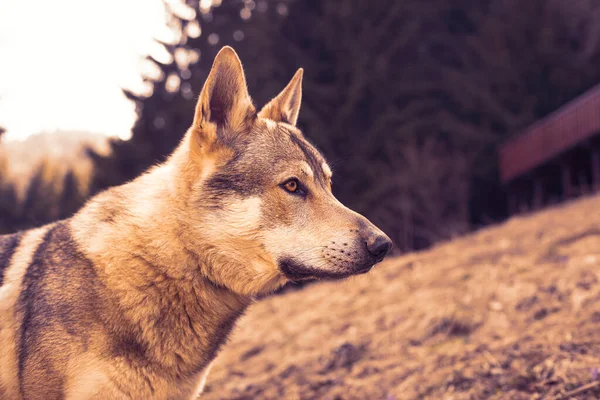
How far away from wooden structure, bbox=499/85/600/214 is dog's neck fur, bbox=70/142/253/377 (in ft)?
45.6

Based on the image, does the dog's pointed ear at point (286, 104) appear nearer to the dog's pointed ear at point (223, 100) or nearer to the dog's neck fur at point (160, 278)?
the dog's pointed ear at point (223, 100)

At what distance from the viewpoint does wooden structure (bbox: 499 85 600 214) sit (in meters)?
17.0

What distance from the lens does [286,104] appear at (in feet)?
15.8

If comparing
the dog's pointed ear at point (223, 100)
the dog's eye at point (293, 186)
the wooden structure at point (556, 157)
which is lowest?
the dog's eye at point (293, 186)

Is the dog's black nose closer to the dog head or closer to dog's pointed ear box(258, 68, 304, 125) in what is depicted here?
the dog head

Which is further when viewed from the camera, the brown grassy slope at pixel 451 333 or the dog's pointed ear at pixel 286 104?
the brown grassy slope at pixel 451 333

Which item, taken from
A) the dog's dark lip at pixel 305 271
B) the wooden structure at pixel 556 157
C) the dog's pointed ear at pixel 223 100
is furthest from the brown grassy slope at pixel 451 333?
the wooden structure at pixel 556 157

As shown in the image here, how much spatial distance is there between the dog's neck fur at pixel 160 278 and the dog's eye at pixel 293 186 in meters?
0.72

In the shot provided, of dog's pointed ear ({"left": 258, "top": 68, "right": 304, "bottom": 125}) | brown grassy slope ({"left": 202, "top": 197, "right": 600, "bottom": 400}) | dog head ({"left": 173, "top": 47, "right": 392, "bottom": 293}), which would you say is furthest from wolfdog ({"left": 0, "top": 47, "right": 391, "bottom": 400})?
brown grassy slope ({"left": 202, "top": 197, "right": 600, "bottom": 400})

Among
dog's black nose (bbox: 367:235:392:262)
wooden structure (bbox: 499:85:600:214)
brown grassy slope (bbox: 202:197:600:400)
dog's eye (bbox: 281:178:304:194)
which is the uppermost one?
wooden structure (bbox: 499:85:600:214)

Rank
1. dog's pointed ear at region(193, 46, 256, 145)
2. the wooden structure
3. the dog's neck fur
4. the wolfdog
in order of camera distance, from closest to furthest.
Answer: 1. the wolfdog
2. the dog's neck fur
3. dog's pointed ear at region(193, 46, 256, 145)
4. the wooden structure

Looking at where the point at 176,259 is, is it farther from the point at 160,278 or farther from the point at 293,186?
the point at 293,186

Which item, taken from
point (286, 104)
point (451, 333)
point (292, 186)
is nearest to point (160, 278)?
point (292, 186)

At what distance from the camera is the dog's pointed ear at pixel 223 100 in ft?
12.5
